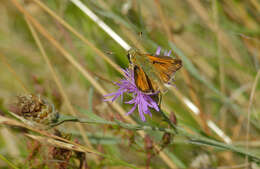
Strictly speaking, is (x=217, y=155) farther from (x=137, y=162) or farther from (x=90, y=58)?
(x=90, y=58)

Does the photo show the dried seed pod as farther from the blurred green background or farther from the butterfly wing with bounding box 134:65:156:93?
the butterfly wing with bounding box 134:65:156:93

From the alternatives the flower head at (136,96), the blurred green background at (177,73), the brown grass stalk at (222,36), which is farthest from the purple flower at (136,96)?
the brown grass stalk at (222,36)

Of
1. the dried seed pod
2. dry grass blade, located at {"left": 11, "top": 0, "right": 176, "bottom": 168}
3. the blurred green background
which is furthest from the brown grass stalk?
the dried seed pod

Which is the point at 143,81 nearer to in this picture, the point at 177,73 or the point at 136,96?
the point at 136,96

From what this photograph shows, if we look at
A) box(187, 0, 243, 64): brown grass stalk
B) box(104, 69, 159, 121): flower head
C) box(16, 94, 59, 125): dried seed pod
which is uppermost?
box(187, 0, 243, 64): brown grass stalk

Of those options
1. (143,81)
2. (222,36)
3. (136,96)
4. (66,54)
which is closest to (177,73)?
(222,36)

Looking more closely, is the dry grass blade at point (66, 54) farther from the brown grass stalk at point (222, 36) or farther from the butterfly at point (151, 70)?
the brown grass stalk at point (222, 36)
